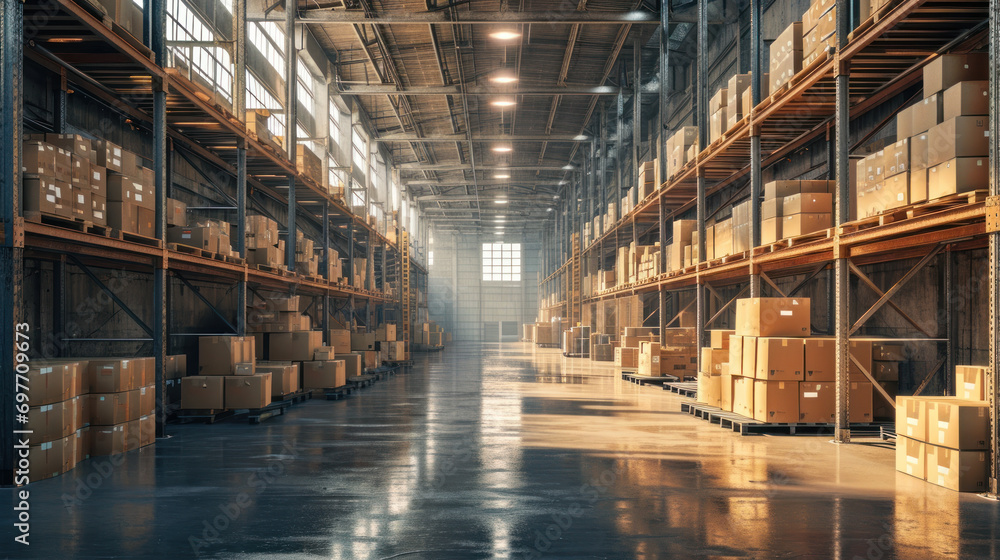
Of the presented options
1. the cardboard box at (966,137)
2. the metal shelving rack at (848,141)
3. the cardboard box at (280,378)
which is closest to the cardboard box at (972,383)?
the metal shelving rack at (848,141)

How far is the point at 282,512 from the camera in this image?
488cm

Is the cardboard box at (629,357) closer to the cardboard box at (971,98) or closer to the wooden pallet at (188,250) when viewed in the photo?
the wooden pallet at (188,250)

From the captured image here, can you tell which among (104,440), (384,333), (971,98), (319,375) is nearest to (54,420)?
(104,440)

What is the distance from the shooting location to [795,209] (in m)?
9.10

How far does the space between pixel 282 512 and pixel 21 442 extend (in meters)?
2.59

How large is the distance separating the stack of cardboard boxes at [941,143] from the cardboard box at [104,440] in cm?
806

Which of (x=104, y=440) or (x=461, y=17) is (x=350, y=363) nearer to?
(x=104, y=440)

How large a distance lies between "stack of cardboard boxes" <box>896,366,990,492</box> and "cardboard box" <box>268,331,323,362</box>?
9.61m

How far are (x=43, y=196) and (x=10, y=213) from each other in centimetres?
58

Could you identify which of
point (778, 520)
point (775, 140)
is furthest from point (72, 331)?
point (775, 140)

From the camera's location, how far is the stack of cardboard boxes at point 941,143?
594 cm

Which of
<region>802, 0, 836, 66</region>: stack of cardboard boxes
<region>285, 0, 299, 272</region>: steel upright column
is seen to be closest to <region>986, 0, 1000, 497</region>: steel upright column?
<region>802, 0, 836, 66</region>: stack of cardboard boxes

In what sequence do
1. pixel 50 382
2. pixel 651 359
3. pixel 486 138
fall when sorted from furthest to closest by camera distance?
1. pixel 486 138
2. pixel 651 359
3. pixel 50 382

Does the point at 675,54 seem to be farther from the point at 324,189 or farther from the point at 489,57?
the point at 324,189
